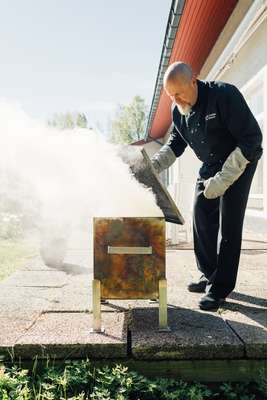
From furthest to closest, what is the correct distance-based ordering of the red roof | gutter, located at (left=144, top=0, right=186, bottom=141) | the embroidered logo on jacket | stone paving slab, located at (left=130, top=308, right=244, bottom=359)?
the red roof, gutter, located at (left=144, top=0, right=186, bottom=141), the embroidered logo on jacket, stone paving slab, located at (left=130, top=308, right=244, bottom=359)

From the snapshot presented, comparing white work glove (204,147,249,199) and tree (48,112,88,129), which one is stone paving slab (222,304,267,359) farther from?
tree (48,112,88,129)

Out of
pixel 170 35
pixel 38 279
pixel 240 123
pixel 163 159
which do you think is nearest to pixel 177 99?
pixel 240 123

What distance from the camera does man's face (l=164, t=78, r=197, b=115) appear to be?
302 cm

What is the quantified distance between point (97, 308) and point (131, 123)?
51.2 metres

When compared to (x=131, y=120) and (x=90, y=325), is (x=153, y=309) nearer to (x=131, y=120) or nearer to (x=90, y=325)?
(x=90, y=325)

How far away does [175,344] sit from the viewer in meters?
2.38

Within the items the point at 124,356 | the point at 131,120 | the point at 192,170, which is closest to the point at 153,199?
the point at 124,356

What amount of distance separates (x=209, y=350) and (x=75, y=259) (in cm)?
346

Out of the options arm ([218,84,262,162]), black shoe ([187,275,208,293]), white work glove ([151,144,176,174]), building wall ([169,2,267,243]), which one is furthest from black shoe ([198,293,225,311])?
→ building wall ([169,2,267,243])

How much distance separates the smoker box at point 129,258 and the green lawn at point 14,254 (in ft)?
8.62

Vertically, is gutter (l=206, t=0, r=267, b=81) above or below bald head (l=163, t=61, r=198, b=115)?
above

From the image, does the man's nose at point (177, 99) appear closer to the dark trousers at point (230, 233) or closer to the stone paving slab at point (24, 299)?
the dark trousers at point (230, 233)

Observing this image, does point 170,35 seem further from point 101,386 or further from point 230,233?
point 101,386

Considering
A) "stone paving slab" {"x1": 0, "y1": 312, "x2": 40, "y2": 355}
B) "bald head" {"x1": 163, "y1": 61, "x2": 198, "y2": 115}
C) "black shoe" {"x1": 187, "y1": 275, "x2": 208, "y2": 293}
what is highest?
"bald head" {"x1": 163, "y1": 61, "x2": 198, "y2": 115}
